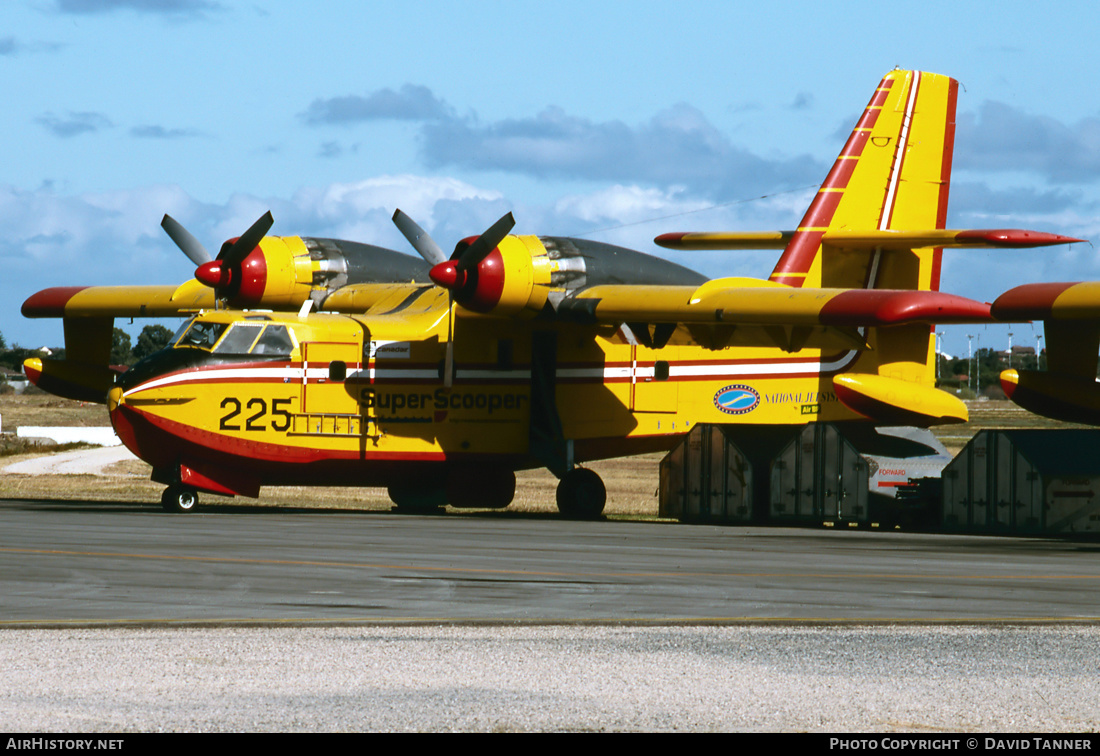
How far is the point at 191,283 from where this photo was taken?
2983 centimetres

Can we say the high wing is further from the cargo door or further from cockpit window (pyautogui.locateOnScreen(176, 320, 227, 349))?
cockpit window (pyautogui.locateOnScreen(176, 320, 227, 349))

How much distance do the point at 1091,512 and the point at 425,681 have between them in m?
16.7

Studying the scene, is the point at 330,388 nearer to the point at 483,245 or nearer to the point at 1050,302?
the point at 483,245

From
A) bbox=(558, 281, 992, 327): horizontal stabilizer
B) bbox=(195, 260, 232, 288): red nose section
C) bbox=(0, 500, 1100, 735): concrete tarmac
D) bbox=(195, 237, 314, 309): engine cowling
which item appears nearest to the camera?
bbox=(0, 500, 1100, 735): concrete tarmac

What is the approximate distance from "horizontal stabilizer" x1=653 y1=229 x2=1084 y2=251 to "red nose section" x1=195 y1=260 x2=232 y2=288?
29.9ft

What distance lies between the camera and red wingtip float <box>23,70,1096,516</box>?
77.3 feet

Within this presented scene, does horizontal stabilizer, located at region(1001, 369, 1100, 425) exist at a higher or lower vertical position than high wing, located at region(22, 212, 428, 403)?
lower

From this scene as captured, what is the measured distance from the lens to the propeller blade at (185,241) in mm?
28328

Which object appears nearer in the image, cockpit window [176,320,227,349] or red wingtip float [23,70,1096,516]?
red wingtip float [23,70,1096,516]

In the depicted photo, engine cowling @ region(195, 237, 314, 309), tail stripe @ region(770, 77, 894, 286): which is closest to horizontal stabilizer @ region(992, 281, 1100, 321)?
tail stripe @ region(770, 77, 894, 286)

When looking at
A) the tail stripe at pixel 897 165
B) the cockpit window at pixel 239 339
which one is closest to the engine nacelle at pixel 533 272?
the cockpit window at pixel 239 339
